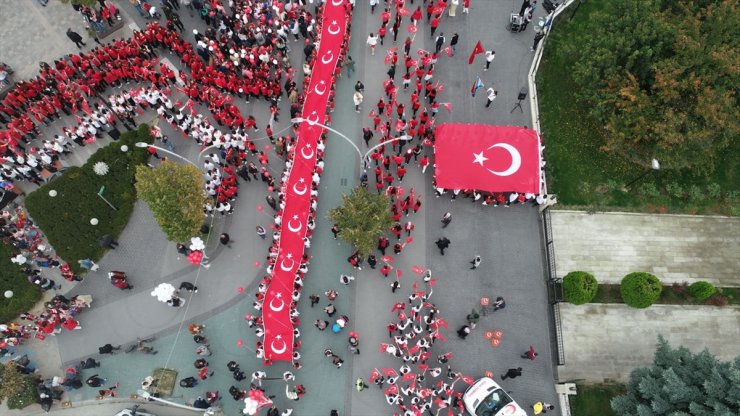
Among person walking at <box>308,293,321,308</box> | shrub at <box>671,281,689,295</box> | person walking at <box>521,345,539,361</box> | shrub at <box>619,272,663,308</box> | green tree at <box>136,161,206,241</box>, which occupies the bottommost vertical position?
person walking at <box>521,345,539,361</box>

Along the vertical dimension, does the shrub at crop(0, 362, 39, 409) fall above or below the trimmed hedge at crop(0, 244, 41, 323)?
below

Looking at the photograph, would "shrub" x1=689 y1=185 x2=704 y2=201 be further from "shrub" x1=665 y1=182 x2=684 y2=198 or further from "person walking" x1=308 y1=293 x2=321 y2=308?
"person walking" x1=308 y1=293 x2=321 y2=308

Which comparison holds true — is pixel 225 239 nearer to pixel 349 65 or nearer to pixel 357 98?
pixel 357 98

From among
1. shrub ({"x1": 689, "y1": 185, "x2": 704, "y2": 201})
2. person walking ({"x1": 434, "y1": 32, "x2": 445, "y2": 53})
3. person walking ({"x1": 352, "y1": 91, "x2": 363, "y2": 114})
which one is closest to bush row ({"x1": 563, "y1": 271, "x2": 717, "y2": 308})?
shrub ({"x1": 689, "y1": 185, "x2": 704, "y2": 201})

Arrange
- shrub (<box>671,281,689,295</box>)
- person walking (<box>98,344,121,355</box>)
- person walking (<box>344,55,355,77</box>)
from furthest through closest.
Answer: person walking (<box>344,55,355,77</box>), shrub (<box>671,281,689,295</box>), person walking (<box>98,344,121,355</box>)

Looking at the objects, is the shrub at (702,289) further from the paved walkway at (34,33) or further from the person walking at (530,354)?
the paved walkway at (34,33)

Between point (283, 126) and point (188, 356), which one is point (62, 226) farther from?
point (283, 126)

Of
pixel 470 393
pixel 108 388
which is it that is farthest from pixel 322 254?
pixel 108 388

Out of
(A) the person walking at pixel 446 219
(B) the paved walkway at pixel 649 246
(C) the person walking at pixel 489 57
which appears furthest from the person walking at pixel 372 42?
(B) the paved walkway at pixel 649 246

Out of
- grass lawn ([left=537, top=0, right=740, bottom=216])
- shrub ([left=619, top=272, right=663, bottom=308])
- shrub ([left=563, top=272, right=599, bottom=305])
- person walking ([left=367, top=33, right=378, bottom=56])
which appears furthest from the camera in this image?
person walking ([left=367, top=33, right=378, bottom=56])
